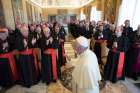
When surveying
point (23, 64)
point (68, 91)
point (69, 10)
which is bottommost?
point (68, 91)

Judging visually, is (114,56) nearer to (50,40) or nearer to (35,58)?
(50,40)

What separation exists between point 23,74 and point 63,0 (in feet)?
52.1

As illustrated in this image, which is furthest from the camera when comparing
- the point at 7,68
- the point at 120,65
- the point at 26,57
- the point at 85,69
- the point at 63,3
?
the point at 63,3

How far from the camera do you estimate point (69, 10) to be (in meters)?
19.5

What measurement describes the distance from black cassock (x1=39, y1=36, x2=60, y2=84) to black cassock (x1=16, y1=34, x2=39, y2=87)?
237 mm

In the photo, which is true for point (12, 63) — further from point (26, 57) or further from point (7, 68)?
point (26, 57)

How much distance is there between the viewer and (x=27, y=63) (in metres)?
3.97

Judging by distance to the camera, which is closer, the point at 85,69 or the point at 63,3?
the point at 85,69

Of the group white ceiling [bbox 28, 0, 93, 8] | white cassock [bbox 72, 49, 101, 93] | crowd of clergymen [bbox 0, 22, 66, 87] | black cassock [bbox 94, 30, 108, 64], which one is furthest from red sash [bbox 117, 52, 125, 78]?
white ceiling [bbox 28, 0, 93, 8]

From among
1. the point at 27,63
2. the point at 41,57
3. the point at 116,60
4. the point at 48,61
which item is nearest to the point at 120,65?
the point at 116,60

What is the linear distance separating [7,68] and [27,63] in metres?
0.57

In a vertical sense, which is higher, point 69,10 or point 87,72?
point 69,10

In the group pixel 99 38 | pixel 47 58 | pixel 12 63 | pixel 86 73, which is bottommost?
pixel 12 63

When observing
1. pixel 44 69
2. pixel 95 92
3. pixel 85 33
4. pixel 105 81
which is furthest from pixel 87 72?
pixel 85 33
